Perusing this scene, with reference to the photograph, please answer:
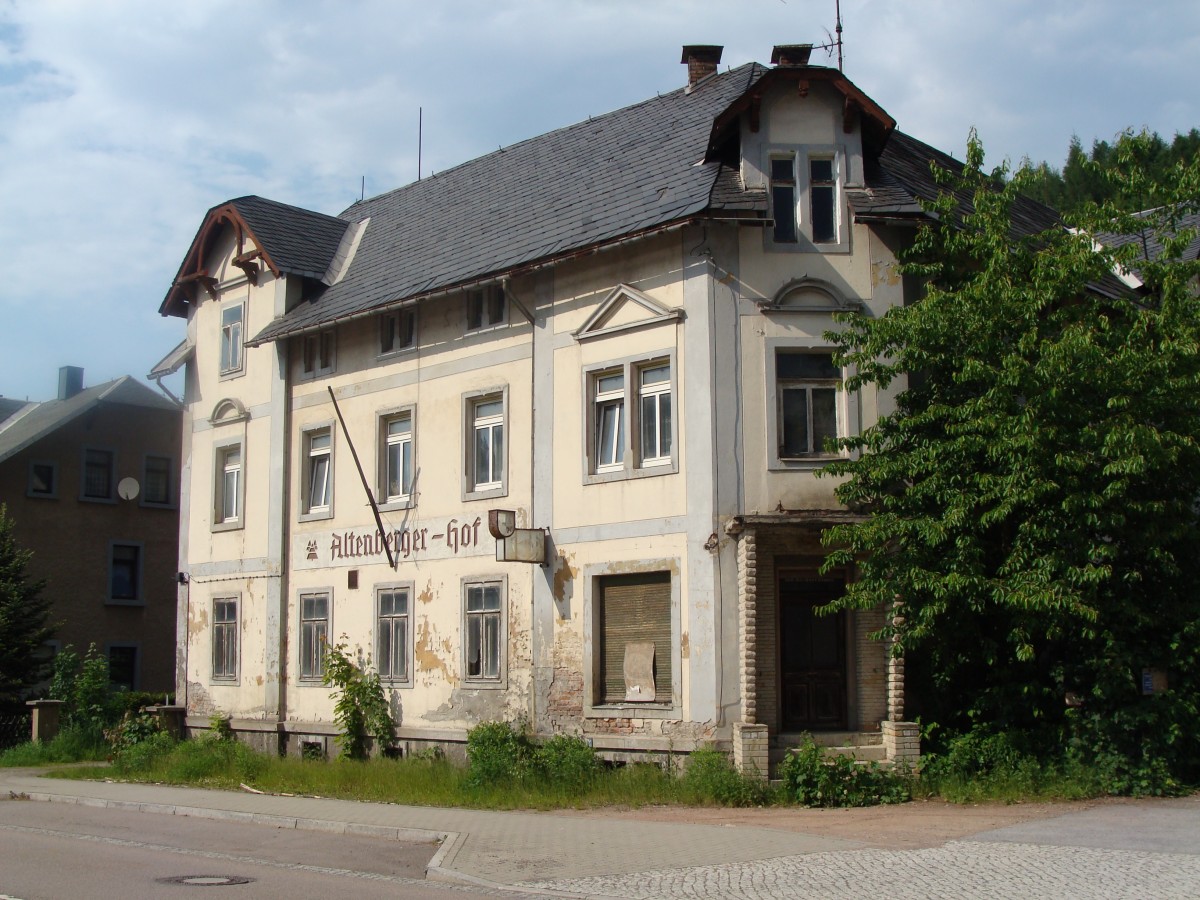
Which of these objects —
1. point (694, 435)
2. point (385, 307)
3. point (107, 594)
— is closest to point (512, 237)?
point (385, 307)

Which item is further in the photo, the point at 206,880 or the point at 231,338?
the point at 231,338

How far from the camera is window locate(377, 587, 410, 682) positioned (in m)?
21.9

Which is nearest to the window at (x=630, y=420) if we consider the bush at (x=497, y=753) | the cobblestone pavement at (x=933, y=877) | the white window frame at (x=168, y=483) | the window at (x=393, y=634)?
the bush at (x=497, y=753)

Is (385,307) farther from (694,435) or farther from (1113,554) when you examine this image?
(1113,554)

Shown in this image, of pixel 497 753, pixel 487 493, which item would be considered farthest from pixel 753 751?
pixel 487 493

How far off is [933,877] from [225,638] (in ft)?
58.5

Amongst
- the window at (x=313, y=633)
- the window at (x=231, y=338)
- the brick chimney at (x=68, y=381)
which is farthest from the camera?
the brick chimney at (x=68, y=381)

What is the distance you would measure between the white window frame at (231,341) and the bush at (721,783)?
13594mm

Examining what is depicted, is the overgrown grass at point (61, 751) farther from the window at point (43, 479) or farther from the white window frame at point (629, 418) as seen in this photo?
the white window frame at point (629, 418)

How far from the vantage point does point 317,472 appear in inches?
955

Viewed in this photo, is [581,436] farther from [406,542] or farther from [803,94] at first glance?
[803,94]

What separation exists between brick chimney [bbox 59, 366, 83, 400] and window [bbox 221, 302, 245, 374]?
17178 millimetres

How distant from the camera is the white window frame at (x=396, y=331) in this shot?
2261cm

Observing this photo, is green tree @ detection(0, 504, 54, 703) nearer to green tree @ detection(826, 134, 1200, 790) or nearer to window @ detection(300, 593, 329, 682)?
window @ detection(300, 593, 329, 682)
